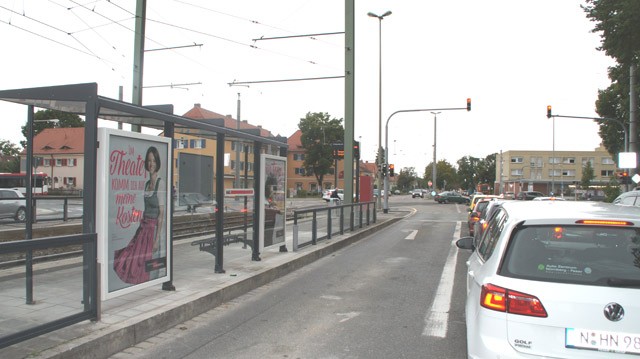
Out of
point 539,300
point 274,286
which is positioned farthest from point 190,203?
point 539,300

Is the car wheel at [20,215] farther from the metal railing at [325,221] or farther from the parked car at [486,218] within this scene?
the parked car at [486,218]

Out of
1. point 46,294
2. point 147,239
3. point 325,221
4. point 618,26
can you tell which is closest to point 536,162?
point 618,26

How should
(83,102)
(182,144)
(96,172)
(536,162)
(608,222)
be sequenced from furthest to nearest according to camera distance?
(536,162) → (182,144) → (83,102) → (96,172) → (608,222)

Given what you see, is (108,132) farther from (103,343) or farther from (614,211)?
(614,211)

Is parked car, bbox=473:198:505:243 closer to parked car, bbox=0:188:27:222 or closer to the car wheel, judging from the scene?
parked car, bbox=0:188:27:222

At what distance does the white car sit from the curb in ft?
10.9

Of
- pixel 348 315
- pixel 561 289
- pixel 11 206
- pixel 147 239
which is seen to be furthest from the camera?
pixel 11 206

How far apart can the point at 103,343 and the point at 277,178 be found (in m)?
5.69

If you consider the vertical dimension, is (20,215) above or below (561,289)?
below

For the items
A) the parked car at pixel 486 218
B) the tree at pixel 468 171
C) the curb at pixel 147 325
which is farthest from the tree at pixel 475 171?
the curb at pixel 147 325

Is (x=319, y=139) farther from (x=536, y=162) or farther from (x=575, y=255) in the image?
(x=575, y=255)

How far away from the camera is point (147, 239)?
570cm

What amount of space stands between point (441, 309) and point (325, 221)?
667cm

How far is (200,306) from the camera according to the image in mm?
5969
